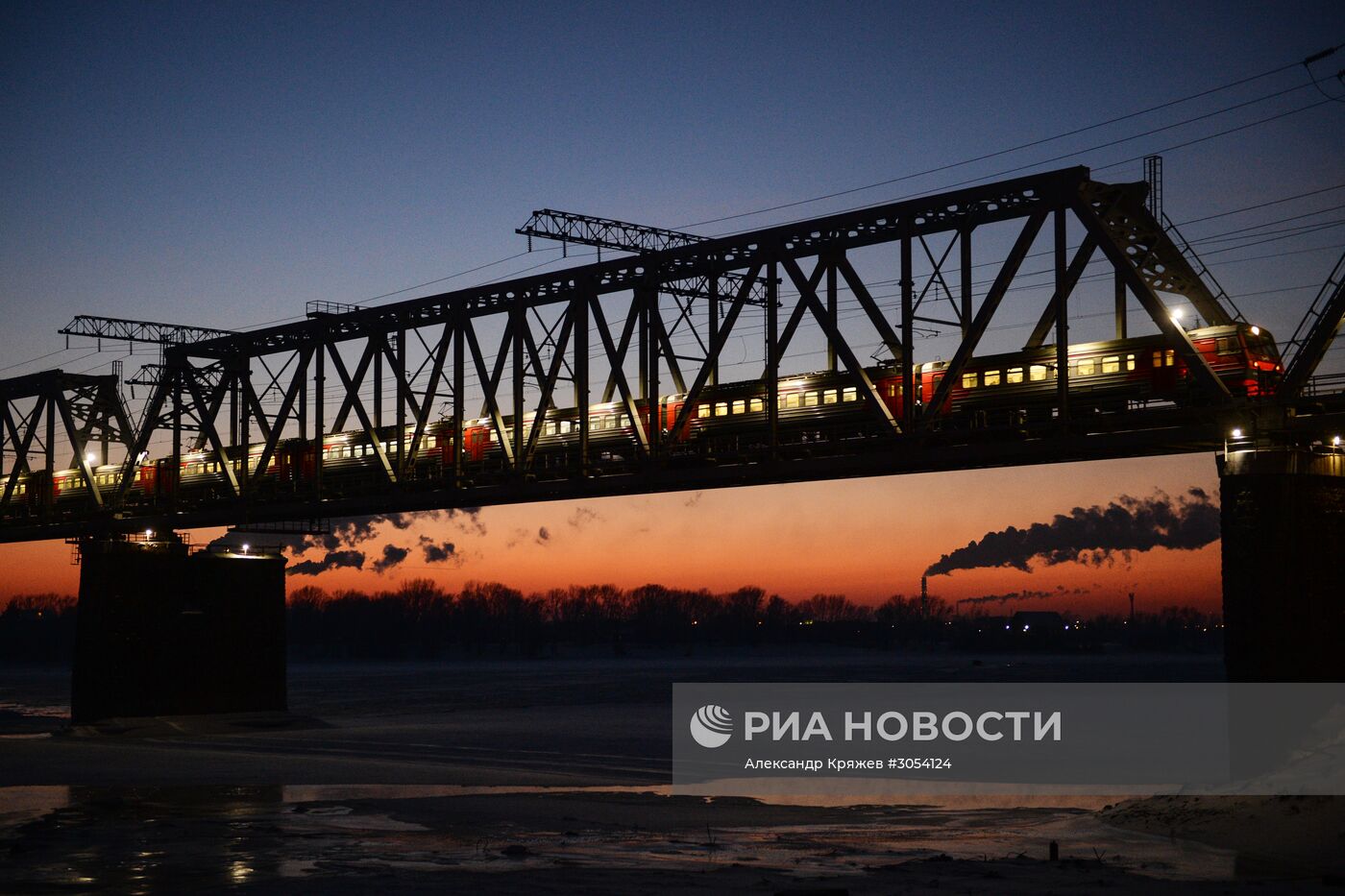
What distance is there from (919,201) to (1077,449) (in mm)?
8998

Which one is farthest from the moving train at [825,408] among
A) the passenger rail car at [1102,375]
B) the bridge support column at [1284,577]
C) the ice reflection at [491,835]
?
the ice reflection at [491,835]

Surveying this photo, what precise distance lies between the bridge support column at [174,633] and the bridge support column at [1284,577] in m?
46.3

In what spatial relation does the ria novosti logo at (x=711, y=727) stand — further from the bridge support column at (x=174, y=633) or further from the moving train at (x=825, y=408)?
the bridge support column at (x=174, y=633)

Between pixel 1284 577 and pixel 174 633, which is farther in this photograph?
pixel 174 633

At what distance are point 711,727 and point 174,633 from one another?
2438 cm

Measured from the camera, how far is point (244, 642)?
6669 cm

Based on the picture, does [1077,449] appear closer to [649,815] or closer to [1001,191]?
[1001,191]

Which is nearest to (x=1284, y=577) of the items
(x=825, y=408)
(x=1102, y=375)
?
(x=1102, y=375)

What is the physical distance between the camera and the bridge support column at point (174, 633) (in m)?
63.0

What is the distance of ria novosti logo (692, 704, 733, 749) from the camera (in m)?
54.7

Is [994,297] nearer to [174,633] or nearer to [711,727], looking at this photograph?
[711,727]

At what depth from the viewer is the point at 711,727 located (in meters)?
61.7

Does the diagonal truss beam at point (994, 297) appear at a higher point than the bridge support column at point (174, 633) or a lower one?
higher

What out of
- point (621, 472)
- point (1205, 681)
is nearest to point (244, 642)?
point (621, 472)
